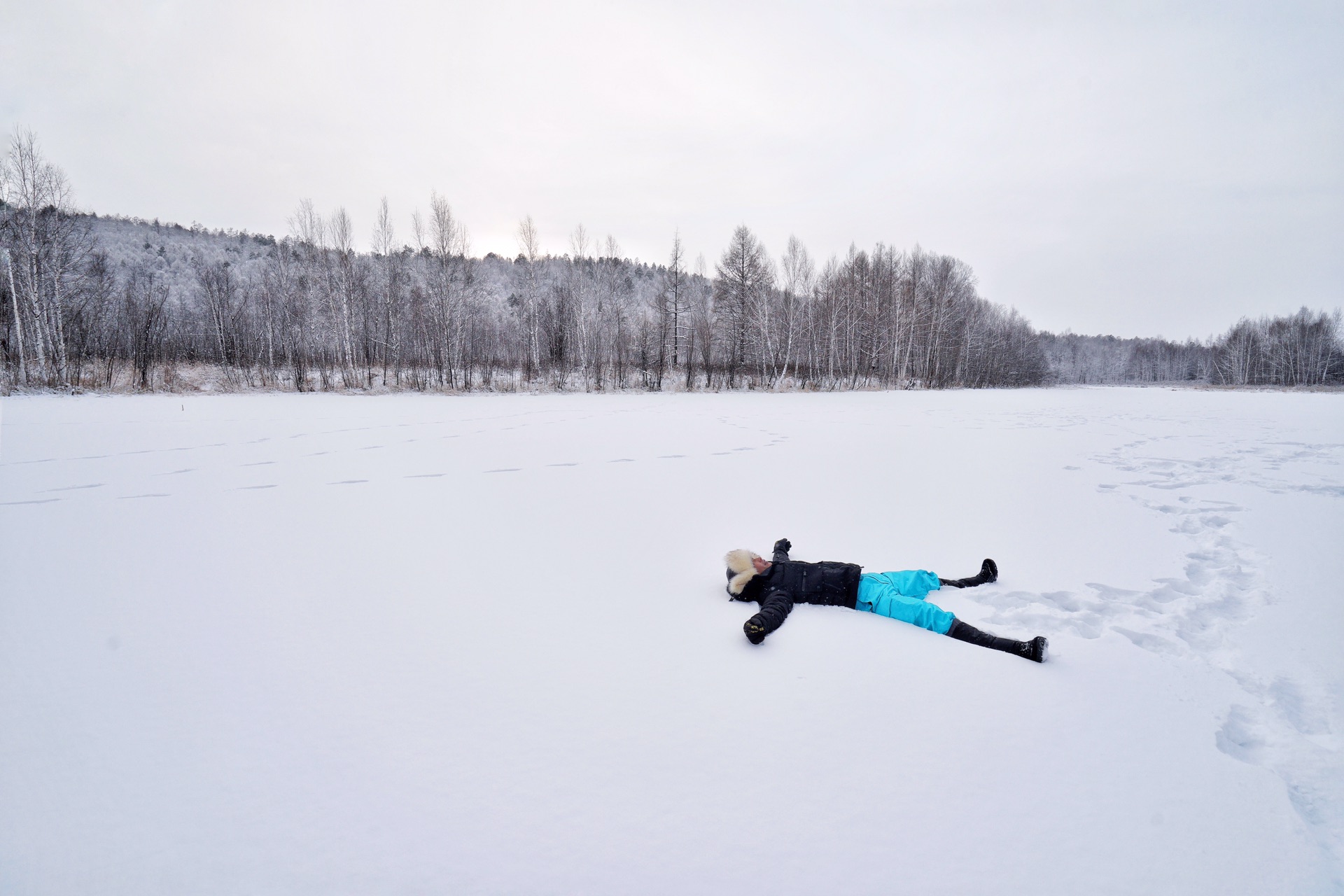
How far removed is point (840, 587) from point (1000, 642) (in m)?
0.69

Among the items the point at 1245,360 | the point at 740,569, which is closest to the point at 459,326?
the point at 740,569

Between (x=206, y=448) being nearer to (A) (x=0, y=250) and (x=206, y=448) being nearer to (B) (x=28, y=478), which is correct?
(B) (x=28, y=478)

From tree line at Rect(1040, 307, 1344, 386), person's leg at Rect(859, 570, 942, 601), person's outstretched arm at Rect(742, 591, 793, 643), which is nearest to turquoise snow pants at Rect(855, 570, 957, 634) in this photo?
person's leg at Rect(859, 570, 942, 601)

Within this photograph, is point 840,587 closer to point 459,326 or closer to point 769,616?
point 769,616

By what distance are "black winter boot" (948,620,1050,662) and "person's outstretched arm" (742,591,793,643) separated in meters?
0.71

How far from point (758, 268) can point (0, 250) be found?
27280 millimetres

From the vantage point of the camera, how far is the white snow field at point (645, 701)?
1219 millimetres

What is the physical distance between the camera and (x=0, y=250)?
15344mm

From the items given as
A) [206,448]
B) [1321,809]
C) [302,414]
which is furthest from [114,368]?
[1321,809]

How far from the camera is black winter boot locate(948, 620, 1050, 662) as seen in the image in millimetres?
2057

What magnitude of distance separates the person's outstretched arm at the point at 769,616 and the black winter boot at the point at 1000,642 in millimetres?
711

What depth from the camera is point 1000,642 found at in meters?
2.16

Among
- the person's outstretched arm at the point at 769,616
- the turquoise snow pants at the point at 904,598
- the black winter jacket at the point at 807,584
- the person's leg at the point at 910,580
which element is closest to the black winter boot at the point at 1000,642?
the turquoise snow pants at the point at 904,598

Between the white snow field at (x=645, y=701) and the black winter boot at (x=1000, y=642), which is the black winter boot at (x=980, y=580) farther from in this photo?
the black winter boot at (x=1000, y=642)
